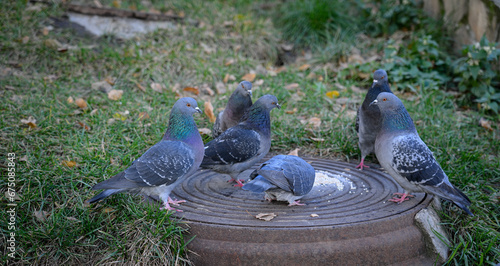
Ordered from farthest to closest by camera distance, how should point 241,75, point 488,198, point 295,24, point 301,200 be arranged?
point 295,24, point 241,75, point 488,198, point 301,200

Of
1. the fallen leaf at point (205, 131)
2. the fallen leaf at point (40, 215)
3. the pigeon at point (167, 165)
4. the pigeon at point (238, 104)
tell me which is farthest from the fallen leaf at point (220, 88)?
the fallen leaf at point (40, 215)

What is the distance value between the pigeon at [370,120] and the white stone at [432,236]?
98 cm

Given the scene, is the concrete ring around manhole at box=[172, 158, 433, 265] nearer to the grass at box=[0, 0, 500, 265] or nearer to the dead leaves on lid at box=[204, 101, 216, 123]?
the grass at box=[0, 0, 500, 265]

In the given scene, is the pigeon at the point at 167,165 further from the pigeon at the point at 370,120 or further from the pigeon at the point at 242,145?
the pigeon at the point at 370,120

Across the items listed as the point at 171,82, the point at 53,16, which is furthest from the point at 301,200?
the point at 53,16

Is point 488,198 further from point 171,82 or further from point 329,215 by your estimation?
point 171,82

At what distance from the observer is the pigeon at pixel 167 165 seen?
264 centimetres

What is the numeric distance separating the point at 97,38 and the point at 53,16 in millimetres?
765

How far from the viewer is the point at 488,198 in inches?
123

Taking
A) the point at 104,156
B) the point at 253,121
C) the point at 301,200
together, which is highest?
the point at 253,121

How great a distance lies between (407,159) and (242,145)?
1169 mm

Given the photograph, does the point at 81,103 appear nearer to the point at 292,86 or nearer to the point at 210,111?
the point at 210,111

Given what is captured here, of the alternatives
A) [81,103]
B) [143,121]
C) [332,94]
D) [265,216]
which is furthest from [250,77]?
[265,216]

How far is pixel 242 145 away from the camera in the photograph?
10.3 ft
